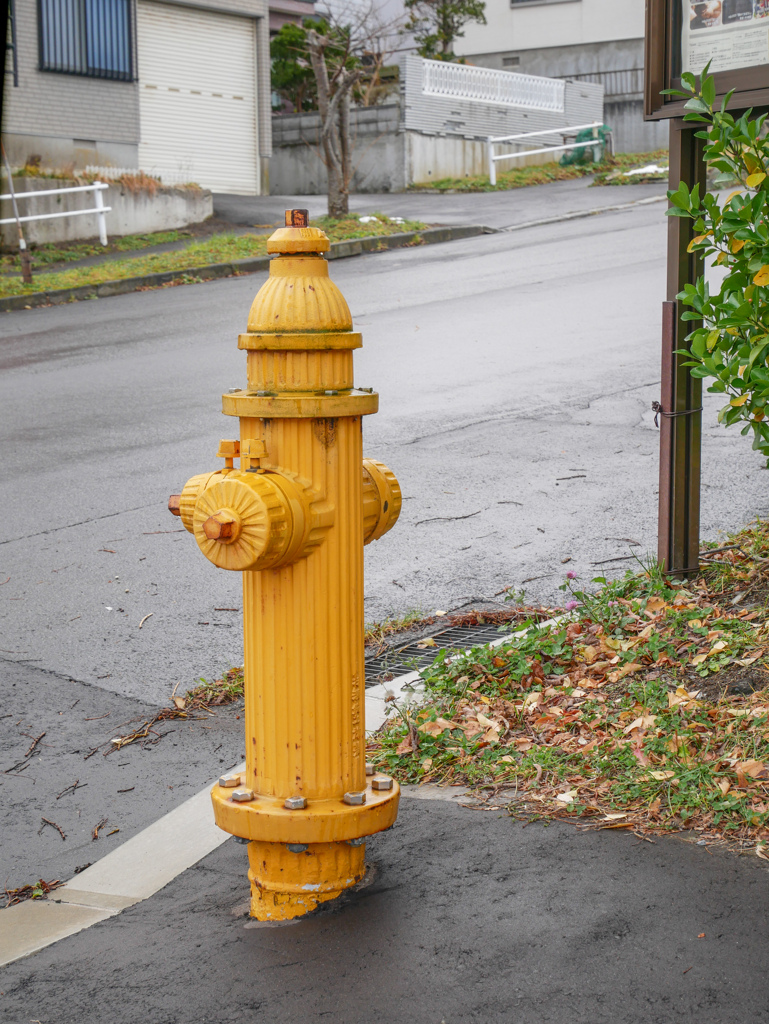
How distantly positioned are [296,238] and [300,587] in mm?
788

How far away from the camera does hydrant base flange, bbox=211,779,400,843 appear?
254 centimetres

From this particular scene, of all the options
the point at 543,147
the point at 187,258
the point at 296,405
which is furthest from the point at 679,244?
the point at 543,147

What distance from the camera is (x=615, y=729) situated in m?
3.47

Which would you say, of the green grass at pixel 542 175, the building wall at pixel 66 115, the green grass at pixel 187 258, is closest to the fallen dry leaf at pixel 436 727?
the green grass at pixel 187 258

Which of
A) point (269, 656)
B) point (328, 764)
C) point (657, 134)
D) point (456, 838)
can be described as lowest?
point (456, 838)

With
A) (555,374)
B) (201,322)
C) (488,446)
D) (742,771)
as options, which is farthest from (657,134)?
(742,771)

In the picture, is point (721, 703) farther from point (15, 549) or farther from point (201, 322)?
point (201, 322)

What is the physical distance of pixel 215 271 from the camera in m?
16.7

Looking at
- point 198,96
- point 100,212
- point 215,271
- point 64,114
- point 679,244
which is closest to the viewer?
point 679,244

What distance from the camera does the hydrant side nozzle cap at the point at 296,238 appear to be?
2586 mm

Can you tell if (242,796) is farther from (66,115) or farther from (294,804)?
(66,115)

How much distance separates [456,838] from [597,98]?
3315 cm

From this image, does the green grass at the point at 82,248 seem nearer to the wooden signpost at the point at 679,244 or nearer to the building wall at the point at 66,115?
the building wall at the point at 66,115

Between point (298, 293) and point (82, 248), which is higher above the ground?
point (82, 248)
